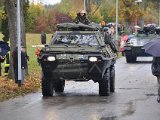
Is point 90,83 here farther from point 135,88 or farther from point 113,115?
point 113,115

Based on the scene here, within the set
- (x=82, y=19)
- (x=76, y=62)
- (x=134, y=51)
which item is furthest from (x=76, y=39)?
(x=134, y=51)

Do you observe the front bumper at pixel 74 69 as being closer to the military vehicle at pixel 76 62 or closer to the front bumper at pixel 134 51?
the military vehicle at pixel 76 62

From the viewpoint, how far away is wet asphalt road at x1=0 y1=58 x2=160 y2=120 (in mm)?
12320

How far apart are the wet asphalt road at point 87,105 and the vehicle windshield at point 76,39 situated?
1.51 meters

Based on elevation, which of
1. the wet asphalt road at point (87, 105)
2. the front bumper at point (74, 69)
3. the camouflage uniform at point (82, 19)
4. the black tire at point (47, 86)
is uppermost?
the camouflage uniform at point (82, 19)

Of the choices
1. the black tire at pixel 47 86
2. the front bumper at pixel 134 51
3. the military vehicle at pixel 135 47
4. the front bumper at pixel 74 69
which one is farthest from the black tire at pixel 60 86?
the front bumper at pixel 134 51

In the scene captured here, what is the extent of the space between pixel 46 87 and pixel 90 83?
179 inches

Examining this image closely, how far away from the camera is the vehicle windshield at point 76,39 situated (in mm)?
16978

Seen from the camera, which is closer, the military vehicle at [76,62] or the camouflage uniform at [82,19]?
the military vehicle at [76,62]

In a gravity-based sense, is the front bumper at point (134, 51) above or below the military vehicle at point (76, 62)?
below

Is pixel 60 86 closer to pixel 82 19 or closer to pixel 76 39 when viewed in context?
pixel 76 39

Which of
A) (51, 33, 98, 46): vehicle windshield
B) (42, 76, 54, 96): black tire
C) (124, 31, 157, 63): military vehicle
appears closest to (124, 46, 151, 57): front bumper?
(124, 31, 157, 63): military vehicle

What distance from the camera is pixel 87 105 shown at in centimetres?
1427

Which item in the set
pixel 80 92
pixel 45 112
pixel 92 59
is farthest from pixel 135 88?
pixel 45 112
